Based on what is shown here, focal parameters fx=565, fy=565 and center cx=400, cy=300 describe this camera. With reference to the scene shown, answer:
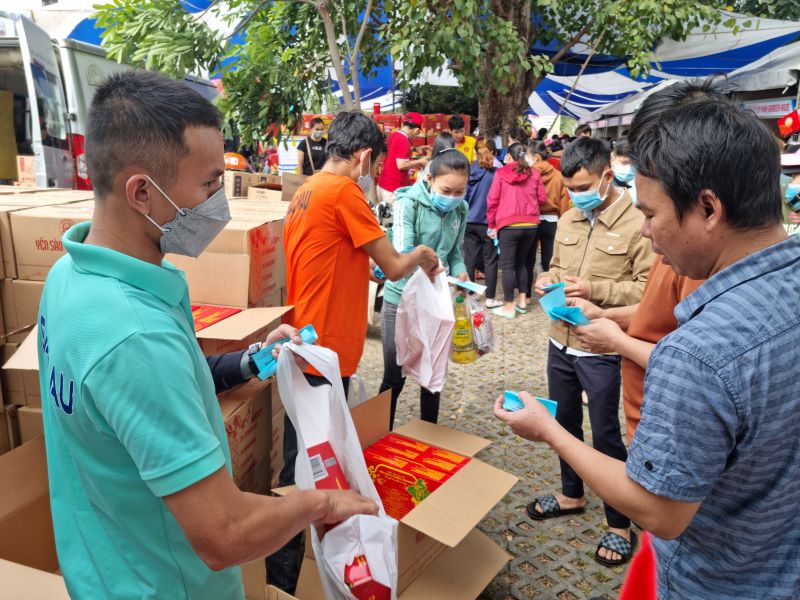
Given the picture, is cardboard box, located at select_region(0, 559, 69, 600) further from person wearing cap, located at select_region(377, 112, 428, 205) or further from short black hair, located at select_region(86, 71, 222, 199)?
person wearing cap, located at select_region(377, 112, 428, 205)

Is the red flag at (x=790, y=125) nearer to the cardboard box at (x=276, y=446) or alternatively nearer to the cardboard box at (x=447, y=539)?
the cardboard box at (x=447, y=539)

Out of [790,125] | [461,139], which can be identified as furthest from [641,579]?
[461,139]

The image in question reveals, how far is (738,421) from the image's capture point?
0.93m

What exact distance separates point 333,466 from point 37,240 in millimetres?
1901

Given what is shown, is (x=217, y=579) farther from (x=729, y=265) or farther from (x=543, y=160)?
(x=543, y=160)

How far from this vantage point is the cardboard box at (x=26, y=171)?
4699 millimetres

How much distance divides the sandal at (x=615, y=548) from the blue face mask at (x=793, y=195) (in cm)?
262

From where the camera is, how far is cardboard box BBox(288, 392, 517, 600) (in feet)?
6.20

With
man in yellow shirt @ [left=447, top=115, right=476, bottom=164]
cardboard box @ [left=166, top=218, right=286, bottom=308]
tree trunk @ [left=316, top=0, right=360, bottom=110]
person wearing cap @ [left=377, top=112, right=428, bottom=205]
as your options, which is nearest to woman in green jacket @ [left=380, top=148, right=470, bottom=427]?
cardboard box @ [left=166, top=218, right=286, bottom=308]

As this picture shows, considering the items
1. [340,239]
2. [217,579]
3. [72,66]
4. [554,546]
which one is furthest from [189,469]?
[72,66]

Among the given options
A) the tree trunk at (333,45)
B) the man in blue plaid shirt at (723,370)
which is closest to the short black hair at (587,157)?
the man in blue plaid shirt at (723,370)

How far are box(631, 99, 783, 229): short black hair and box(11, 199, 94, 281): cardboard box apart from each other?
247 centimetres

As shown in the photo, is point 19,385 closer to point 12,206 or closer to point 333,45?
point 12,206

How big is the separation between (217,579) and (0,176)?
5.52 meters
